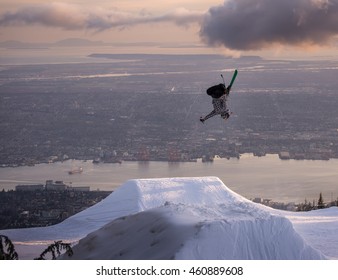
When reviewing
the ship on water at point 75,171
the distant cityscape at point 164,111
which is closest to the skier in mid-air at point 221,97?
the ship on water at point 75,171

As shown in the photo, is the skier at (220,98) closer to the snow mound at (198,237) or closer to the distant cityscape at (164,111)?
the snow mound at (198,237)

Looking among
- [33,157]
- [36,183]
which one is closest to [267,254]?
[36,183]

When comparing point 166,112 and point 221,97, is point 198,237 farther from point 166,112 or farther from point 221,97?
point 166,112

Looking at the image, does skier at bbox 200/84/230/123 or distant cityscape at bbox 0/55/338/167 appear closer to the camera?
skier at bbox 200/84/230/123

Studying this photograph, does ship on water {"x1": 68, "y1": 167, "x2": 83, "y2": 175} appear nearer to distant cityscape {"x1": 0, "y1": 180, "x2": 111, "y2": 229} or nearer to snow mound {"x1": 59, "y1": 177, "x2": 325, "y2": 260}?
distant cityscape {"x1": 0, "y1": 180, "x2": 111, "y2": 229}

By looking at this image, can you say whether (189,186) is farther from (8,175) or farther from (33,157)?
(33,157)

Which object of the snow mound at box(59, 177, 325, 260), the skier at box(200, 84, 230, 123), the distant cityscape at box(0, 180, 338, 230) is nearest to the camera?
the skier at box(200, 84, 230, 123)

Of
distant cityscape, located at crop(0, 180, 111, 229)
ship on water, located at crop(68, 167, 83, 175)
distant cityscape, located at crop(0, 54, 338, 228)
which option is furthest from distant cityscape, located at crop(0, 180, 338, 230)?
distant cityscape, located at crop(0, 54, 338, 228)

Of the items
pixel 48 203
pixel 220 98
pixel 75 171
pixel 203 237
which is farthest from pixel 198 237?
pixel 75 171
